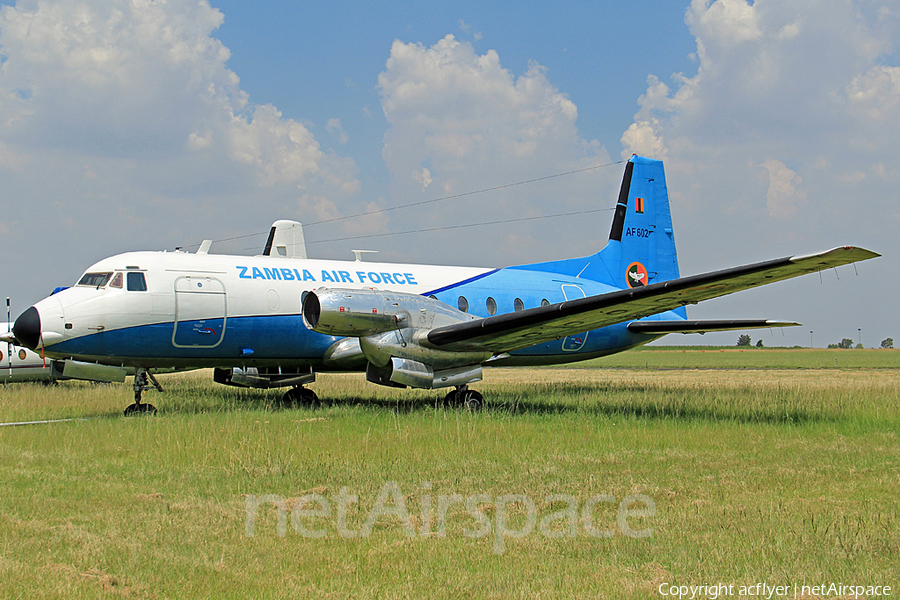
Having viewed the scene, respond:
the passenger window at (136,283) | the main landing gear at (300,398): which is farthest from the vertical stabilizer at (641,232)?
the passenger window at (136,283)

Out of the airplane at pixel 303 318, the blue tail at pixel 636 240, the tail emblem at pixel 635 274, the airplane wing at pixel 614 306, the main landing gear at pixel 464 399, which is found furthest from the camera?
the tail emblem at pixel 635 274

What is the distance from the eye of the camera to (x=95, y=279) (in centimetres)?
1264

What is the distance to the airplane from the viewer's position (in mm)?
11852

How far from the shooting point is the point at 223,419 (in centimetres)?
1176

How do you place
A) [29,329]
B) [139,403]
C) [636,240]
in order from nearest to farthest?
[29,329] < [139,403] < [636,240]

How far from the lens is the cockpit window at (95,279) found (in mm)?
12539

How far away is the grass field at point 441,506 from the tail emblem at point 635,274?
25.7 feet

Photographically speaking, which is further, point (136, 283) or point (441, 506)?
point (136, 283)

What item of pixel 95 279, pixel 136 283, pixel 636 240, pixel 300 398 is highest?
pixel 636 240
